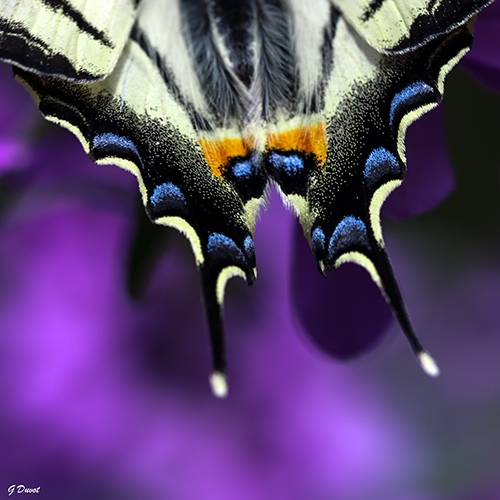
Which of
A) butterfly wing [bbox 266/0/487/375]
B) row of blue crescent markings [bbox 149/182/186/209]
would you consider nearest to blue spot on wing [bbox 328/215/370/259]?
butterfly wing [bbox 266/0/487/375]

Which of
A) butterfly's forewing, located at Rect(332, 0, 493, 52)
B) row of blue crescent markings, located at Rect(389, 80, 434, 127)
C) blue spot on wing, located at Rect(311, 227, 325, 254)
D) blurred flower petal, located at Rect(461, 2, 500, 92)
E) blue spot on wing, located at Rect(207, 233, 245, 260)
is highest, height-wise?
butterfly's forewing, located at Rect(332, 0, 493, 52)

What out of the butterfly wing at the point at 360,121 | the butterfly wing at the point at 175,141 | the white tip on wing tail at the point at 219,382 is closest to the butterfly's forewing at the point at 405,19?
the butterfly wing at the point at 360,121

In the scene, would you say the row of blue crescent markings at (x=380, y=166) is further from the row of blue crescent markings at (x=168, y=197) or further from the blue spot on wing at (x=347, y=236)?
the row of blue crescent markings at (x=168, y=197)

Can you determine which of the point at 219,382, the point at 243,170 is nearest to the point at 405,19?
the point at 243,170

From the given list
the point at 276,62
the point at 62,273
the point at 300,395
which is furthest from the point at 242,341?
the point at 276,62

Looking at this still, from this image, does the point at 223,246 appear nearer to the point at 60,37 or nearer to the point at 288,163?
the point at 288,163

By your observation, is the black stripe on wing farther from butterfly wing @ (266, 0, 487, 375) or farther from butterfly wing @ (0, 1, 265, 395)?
butterfly wing @ (266, 0, 487, 375)
